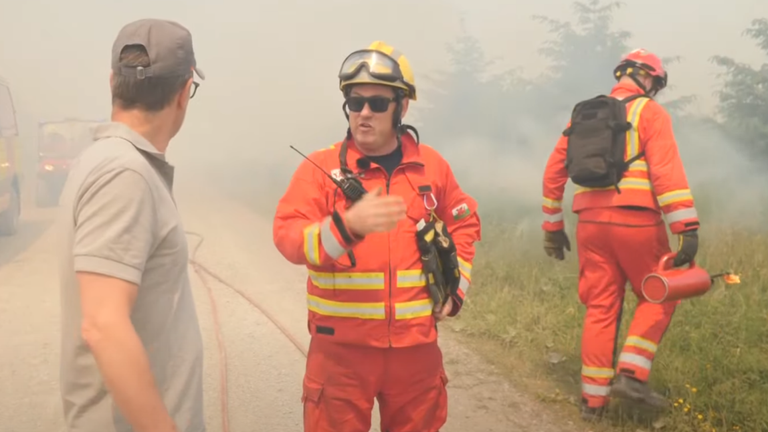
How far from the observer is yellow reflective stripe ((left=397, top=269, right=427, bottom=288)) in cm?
254

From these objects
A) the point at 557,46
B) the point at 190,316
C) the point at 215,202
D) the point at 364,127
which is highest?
the point at 557,46

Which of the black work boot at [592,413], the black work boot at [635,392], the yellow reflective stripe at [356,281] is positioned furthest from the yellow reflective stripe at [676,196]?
the yellow reflective stripe at [356,281]

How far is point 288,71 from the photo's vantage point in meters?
22.4

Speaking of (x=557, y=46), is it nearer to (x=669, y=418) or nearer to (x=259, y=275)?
(x=259, y=275)

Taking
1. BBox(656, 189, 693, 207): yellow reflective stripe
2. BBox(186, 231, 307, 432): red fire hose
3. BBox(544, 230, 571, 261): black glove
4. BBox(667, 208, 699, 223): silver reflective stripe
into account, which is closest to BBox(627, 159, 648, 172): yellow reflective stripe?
BBox(656, 189, 693, 207): yellow reflective stripe

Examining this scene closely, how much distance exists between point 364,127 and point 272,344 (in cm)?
315

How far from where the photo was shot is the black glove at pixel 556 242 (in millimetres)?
4598

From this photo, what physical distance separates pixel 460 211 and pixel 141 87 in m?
1.49

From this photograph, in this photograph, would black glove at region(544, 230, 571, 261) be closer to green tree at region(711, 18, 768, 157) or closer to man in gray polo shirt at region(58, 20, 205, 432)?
man in gray polo shirt at region(58, 20, 205, 432)

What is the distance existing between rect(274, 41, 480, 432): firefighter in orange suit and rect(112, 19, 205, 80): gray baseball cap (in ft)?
2.80

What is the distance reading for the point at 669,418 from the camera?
12.9ft

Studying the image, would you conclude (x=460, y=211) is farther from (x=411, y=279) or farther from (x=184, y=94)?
(x=184, y=94)

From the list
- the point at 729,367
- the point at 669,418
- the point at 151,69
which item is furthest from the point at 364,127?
the point at 729,367

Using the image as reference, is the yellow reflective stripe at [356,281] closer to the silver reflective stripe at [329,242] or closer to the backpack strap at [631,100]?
the silver reflective stripe at [329,242]
